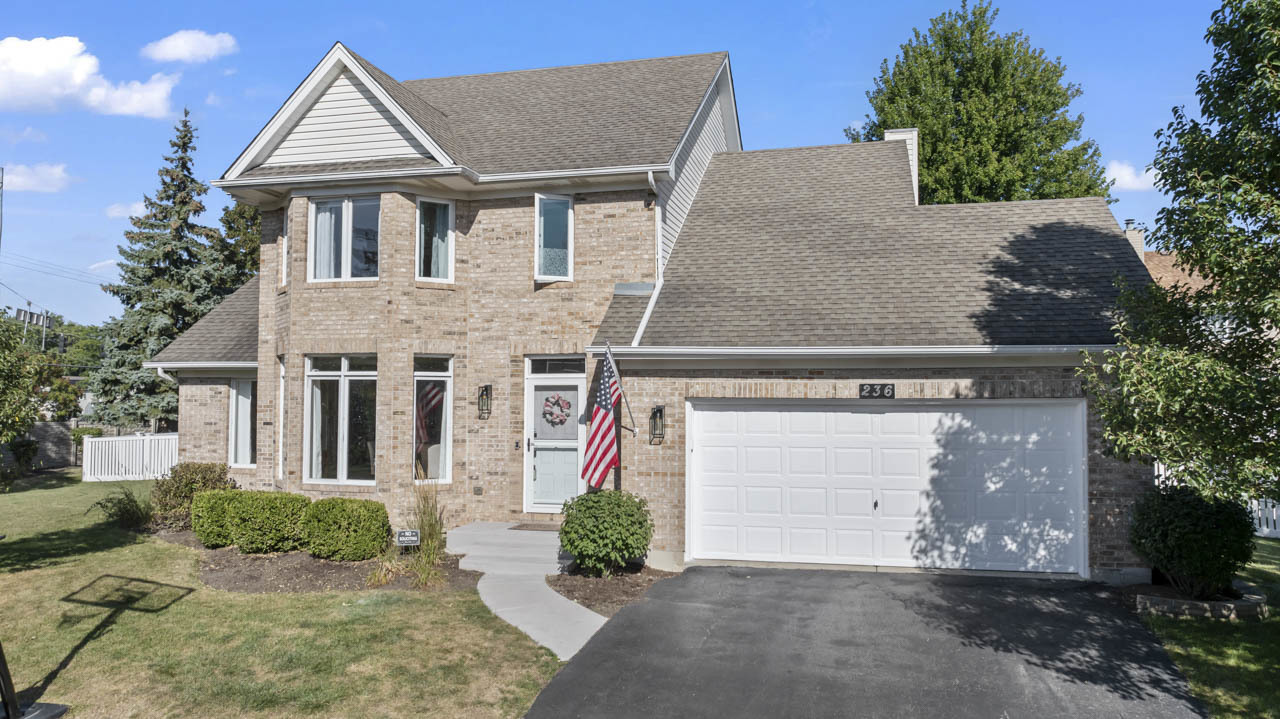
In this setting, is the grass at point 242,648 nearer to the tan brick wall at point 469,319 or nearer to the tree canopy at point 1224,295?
the tan brick wall at point 469,319

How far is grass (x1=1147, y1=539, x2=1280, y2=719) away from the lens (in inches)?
266

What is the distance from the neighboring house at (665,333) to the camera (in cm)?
1084

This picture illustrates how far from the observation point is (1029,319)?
36.7ft

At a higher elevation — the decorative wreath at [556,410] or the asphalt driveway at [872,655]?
the decorative wreath at [556,410]

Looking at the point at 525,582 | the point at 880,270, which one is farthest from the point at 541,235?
the point at 525,582

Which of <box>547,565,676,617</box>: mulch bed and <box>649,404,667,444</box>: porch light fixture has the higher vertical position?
<box>649,404,667,444</box>: porch light fixture

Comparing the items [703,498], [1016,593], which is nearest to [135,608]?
[703,498]

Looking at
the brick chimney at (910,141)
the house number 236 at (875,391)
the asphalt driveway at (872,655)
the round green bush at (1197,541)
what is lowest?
the asphalt driveway at (872,655)

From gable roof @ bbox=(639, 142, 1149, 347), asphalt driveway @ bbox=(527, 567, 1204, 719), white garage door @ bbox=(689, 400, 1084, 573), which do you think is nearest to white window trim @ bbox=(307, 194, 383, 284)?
gable roof @ bbox=(639, 142, 1149, 347)

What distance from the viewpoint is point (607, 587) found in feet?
33.7

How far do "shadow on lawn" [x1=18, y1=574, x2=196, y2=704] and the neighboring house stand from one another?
339cm

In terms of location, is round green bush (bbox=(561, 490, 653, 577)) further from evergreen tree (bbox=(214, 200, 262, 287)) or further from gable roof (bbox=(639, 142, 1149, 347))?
evergreen tree (bbox=(214, 200, 262, 287))

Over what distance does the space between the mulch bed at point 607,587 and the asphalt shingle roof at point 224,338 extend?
955 centimetres

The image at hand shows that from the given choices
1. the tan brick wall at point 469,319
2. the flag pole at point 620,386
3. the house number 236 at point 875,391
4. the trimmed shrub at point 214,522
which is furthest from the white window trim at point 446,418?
the house number 236 at point 875,391
